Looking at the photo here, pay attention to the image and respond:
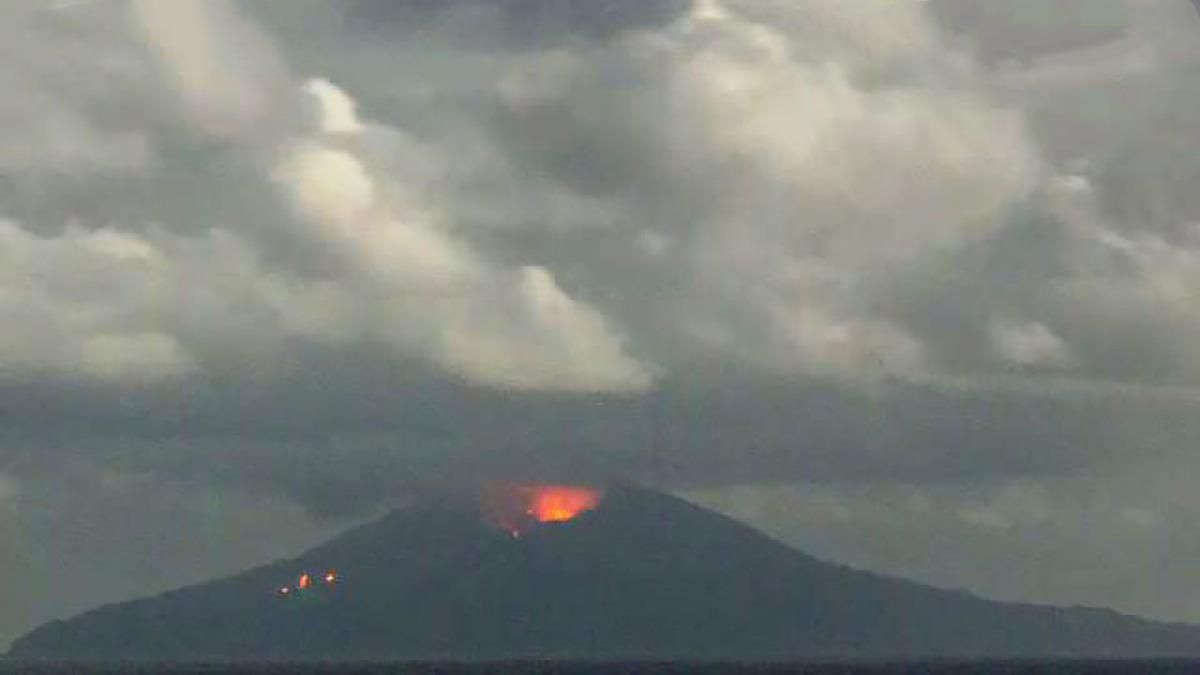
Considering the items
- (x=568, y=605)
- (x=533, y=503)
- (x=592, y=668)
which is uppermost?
(x=533, y=503)

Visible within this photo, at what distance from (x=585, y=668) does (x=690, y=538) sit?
368mm

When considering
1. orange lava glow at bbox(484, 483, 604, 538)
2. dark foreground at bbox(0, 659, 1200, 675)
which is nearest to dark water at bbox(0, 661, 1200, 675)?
dark foreground at bbox(0, 659, 1200, 675)

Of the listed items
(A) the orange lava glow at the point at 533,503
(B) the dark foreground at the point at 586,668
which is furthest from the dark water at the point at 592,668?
(A) the orange lava glow at the point at 533,503

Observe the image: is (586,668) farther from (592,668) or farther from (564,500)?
(564,500)

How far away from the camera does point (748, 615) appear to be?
2.96 m

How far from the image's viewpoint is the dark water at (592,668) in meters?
2.88

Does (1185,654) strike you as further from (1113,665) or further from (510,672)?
(510,672)

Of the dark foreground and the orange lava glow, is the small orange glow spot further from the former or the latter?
the dark foreground

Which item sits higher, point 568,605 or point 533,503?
point 533,503

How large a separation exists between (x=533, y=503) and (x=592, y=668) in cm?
39

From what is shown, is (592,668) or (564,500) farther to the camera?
(592,668)

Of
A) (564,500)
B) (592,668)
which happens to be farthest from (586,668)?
(564,500)

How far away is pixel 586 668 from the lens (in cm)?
293

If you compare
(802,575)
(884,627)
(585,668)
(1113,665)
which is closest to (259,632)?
(585,668)
